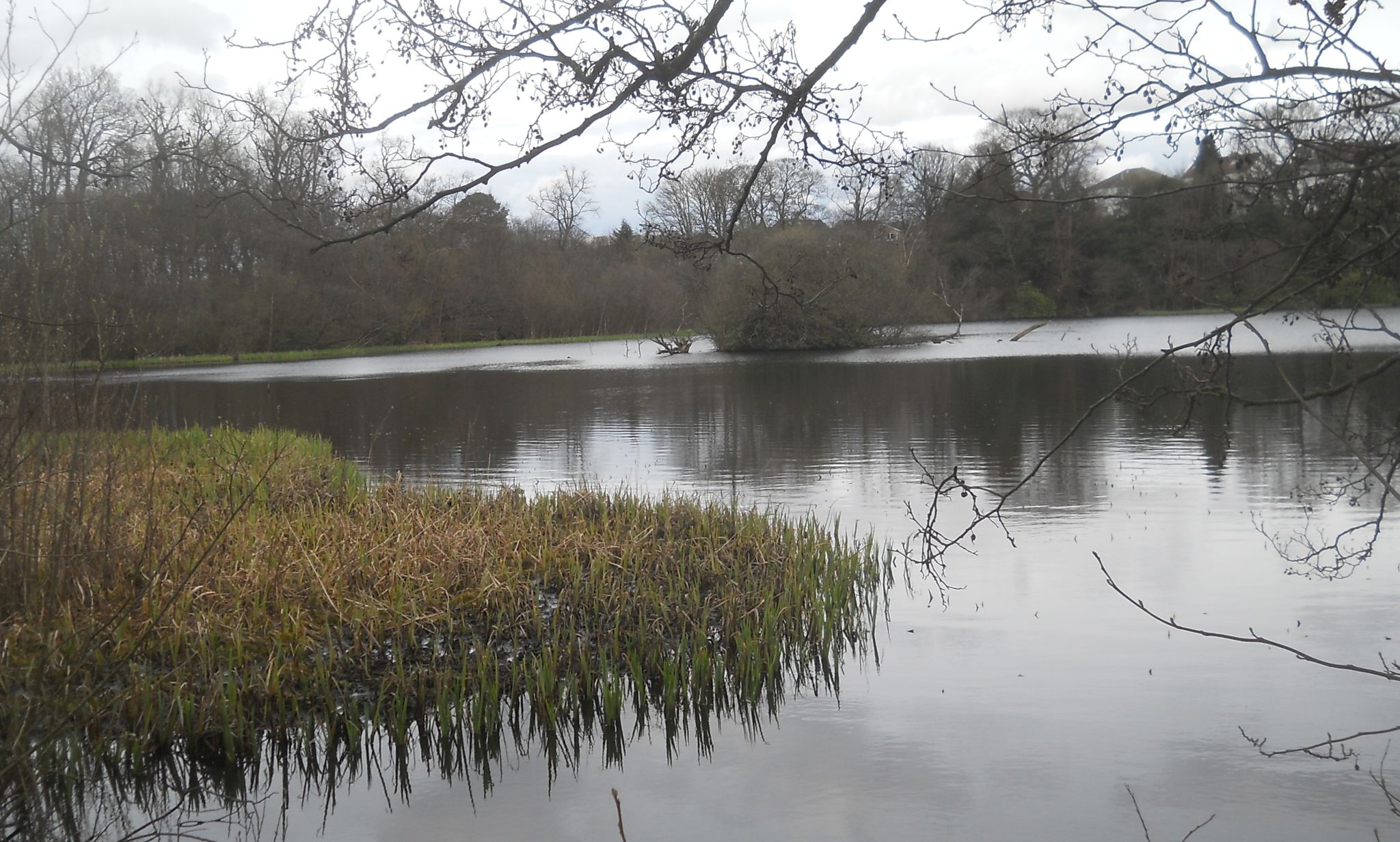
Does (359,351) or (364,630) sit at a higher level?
(359,351)

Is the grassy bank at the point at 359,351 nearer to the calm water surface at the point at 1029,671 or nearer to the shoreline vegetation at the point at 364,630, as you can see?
the calm water surface at the point at 1029,671

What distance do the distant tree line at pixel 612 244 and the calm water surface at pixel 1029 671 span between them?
948 millimetres

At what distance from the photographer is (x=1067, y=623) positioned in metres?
7.47

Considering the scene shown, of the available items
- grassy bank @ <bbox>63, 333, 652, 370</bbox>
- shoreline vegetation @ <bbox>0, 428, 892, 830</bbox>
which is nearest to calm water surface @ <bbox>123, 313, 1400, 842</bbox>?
shoreline vegetation @ <bbox>0, 428, 892, 830</bbox>

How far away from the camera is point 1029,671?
6.63m

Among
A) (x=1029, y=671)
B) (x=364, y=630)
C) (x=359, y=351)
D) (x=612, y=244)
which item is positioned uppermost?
(x=612, y=244)

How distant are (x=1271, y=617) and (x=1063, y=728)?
2.46m

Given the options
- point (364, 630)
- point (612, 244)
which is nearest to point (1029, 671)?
Result: point (364, 630)

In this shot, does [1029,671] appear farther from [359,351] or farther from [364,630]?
[359,351]

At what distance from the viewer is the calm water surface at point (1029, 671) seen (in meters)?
5.00

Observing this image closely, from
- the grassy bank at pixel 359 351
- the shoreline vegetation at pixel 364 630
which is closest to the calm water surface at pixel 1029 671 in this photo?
the shoreline vegetation at pixel 364 630

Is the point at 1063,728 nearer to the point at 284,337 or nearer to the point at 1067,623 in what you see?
the point at 1067,623

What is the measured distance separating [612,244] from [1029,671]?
66574mm

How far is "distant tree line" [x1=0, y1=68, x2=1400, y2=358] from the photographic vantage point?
4543 mm
